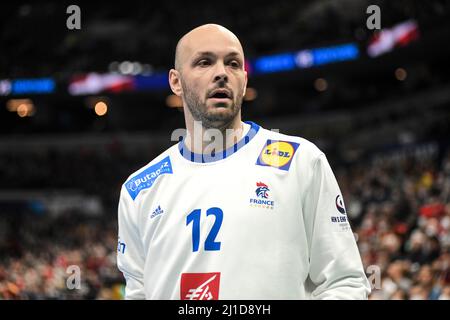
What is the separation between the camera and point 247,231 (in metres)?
2.40

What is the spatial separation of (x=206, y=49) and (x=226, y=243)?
74 cm

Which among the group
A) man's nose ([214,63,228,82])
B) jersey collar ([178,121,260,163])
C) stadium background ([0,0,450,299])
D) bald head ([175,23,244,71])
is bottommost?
jersey collar ([178,121,260,163])

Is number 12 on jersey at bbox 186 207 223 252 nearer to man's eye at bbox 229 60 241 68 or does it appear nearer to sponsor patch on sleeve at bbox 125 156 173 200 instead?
sponsor patch on sleeve at bbox 125 156 173 200

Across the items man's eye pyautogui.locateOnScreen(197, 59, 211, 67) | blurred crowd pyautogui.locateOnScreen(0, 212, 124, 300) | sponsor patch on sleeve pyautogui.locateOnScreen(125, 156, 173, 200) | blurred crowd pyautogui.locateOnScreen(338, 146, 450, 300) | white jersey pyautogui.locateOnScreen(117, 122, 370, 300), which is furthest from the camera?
blurred crowd pyautogui.locateOnScreen(0, 212, 124, 300)

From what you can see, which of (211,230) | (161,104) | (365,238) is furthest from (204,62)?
(161,104)

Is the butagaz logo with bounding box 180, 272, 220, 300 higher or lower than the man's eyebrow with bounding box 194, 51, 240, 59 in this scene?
lower

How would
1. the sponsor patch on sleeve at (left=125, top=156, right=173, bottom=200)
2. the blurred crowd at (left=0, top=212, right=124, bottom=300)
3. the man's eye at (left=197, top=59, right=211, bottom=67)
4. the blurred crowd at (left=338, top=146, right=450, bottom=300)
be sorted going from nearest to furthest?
the man's eye at (left=197, top=59, right=211, bottom=67), the sponsor patch on sleeve at (left=125, top=156, right=173, bottom=200), the blurred crowd at (left=338, top=146, right=450, bottom=300), the blurred crowd at (left=0, top=212, right=124, bottom=300)

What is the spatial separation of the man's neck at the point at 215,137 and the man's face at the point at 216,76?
4 centimetres

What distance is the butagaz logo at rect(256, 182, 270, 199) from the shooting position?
8.12ft

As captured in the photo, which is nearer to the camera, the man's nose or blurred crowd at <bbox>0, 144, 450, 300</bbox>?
the man's nose

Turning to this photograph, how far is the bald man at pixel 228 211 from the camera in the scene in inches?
93.4

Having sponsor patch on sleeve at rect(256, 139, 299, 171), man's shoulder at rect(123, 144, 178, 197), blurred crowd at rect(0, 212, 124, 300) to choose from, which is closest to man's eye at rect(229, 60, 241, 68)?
sponsor patch on sleeve at rect(256, 139, 299, 171)

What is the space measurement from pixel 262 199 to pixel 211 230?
22cm
